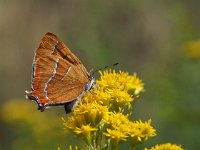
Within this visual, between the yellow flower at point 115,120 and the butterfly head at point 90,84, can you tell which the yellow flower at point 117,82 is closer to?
the butterfly head at point 90,84

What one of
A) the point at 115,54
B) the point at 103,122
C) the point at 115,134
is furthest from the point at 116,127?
the point at 115,54

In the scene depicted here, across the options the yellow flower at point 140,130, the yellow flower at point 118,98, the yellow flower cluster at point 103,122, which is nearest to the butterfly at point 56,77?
the yellow flower cluster at point 103,122

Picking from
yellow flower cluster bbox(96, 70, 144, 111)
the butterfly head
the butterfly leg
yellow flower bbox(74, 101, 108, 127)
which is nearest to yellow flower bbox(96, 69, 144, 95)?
yellow flower cluster bbox(96, 70, 144, 111)

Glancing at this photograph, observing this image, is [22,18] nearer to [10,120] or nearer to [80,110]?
[10,120]

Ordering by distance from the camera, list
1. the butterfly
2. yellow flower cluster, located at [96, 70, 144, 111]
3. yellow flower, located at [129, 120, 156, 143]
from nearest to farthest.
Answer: the butterfly < yellow flower, located at [129, 120, 156, 143] < yellow flower cluster, located at [96, 70, 144, 111]

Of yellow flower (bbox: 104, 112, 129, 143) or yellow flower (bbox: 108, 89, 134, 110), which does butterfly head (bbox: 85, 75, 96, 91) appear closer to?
yellow flower (bbox: 108, 89, 134, 110)
